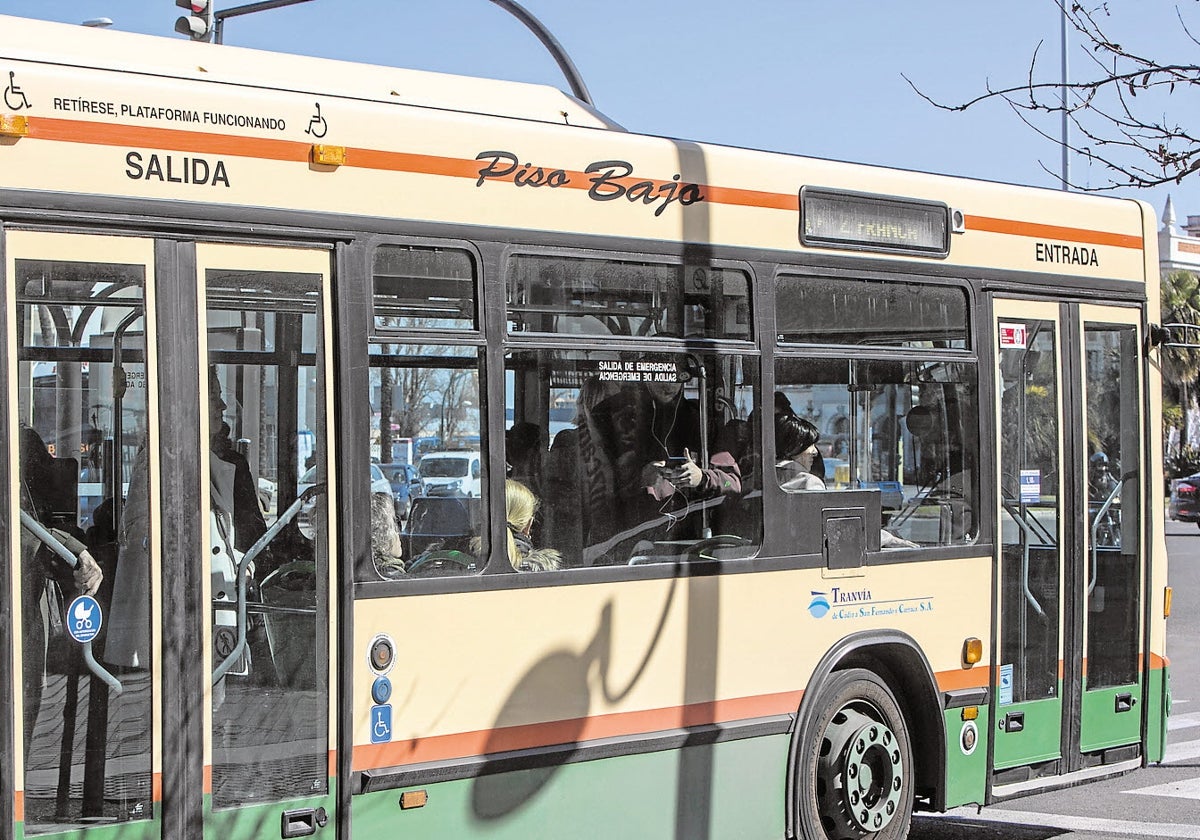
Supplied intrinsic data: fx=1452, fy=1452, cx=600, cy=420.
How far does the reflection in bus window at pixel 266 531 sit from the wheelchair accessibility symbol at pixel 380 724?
0.19 m

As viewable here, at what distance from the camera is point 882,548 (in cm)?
703

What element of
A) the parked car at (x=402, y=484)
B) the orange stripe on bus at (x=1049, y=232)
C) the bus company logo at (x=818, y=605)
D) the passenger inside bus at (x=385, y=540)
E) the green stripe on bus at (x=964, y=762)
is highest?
the orange stripe on bus at (x=1049, y=232)

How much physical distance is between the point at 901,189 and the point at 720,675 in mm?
2656

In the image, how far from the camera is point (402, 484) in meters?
5.49

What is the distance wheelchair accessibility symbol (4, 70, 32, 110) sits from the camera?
4.77m

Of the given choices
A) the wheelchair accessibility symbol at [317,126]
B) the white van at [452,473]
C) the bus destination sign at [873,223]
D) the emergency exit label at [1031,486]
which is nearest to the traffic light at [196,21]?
the bus destination sign at [873,223]

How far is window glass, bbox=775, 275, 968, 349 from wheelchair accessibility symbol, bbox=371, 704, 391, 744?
255 centimetres

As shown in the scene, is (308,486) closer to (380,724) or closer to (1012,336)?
(380,724)

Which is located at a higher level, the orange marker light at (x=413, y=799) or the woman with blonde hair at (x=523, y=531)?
the woman with blonde hair at (x=523, y=531)

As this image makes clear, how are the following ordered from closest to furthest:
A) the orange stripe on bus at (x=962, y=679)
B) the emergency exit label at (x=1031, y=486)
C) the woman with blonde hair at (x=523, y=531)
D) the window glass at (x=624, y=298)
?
the woman with blonde hair at (x=523, y=531)
the window glass at (x=624, y=298)
the orange stripe on bus at (x=962, y=679)
the emergency exit label at (x=1031, y=486)

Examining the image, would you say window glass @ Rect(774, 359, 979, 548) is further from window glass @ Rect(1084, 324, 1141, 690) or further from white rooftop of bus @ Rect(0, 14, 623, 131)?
white rooftop of bus @ Rect(0, 14, 623, 131)

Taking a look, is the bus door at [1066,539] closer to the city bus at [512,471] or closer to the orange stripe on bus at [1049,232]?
the city bus at [512,471]

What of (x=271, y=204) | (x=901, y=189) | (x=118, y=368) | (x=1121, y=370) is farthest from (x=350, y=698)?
(x=1121, y=370)

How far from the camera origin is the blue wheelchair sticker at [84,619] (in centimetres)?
478
